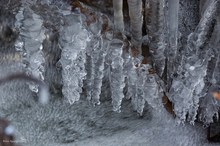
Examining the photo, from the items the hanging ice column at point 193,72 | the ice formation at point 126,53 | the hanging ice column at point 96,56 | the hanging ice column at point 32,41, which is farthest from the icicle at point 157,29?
the hanging ice column at point 32,41

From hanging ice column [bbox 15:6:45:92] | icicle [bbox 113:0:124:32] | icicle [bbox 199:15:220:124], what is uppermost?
icicle [bbox 113:0:124:32]

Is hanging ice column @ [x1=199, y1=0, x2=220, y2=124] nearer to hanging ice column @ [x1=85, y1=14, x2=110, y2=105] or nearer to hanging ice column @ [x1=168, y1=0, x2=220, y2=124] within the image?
hanging ice column @ [x1=168, y1=0, x2=220, y2=124]

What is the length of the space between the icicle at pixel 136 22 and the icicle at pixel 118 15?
45mm

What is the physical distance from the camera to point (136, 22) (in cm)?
223

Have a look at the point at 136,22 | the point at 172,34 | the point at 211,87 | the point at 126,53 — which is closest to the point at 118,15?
the point at 136,22

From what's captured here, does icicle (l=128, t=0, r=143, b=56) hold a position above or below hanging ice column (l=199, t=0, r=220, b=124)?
above

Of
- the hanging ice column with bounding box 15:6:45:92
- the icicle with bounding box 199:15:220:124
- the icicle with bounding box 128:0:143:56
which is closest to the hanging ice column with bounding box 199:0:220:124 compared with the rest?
the icicle with bounding box 199:15:220:124

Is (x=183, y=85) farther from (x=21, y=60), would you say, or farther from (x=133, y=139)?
(x=21, y=60)

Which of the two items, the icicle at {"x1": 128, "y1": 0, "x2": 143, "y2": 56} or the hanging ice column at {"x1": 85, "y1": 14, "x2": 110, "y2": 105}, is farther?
the hanging ice column at {"x1": 85, "y1": 14, "x2": 110, "y2": 105}

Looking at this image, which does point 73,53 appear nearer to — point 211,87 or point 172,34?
point 172,34

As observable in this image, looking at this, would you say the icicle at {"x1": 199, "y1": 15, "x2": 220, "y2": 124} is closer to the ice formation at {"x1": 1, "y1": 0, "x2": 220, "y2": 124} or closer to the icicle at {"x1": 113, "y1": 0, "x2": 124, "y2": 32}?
the ice formation at {"x1": 1, "y1": 0, "x2": 220, "y2": 124}

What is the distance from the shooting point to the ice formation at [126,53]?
7.37ft

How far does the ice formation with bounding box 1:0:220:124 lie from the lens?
225cm

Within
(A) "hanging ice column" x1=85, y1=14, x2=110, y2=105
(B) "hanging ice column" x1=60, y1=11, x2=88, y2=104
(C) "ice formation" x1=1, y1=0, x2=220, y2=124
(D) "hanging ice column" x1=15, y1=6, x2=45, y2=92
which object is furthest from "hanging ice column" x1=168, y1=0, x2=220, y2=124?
(D) "hanging ice column" x1=15, y1=6, x2=45, y2=92
